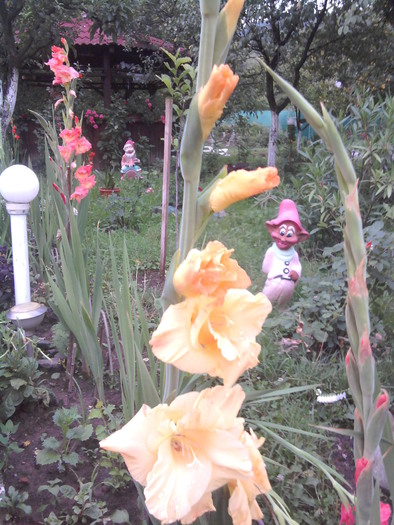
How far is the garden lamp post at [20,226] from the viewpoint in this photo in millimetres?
1873

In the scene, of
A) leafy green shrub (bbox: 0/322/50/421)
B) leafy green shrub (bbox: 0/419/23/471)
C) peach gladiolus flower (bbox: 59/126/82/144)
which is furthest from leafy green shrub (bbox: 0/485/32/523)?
peach gladiolus flower (bbox: 59/126/82/144)

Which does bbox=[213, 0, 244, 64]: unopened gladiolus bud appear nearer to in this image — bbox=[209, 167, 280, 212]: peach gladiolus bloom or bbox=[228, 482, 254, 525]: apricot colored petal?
bbox=[209, 167, 280, 212]: peach gladiolus bloom

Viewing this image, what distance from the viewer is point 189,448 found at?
0.60 metres

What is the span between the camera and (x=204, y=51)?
2.05ft

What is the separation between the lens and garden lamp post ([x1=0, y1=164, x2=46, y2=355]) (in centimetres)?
187

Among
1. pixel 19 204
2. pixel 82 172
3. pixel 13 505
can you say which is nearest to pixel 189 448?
pixel 13 505

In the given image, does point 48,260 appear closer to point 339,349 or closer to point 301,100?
point 339,349

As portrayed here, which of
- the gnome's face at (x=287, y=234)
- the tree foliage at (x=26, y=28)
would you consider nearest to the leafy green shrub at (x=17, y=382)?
the gnome's face at (x=287, y=234)

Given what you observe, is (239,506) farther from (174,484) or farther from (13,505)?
(13,505)

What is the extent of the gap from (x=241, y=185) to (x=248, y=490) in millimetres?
413

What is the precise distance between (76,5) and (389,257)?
6045 mm

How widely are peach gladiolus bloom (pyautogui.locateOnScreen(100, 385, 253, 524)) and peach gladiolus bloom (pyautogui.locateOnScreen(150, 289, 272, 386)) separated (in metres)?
0.04

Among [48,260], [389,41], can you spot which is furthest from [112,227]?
[389,41]

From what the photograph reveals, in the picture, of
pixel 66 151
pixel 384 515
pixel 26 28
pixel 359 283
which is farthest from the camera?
pixel 26 28
